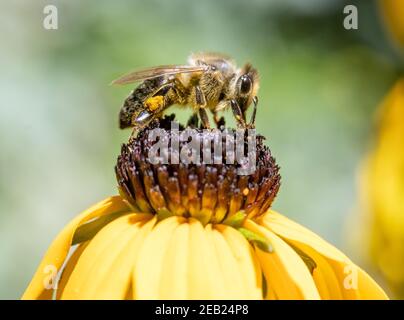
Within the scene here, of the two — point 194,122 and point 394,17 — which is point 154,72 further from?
point 394,17

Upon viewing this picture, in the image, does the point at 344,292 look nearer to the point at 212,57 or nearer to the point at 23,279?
the point at 212,57

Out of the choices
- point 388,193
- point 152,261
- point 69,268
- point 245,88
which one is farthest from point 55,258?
point 388,193

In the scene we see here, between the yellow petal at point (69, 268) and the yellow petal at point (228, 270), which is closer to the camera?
the yellow petal at point (228, 270)

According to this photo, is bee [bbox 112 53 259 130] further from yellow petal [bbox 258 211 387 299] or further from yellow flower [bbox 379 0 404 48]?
yellow flower [bbox 379 0 404 48]

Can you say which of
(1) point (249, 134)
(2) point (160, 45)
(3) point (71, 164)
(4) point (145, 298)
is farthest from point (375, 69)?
(4) point (145, 298)

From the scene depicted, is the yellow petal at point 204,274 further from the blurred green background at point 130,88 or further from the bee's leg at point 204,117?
the blurred green background at point 130,88

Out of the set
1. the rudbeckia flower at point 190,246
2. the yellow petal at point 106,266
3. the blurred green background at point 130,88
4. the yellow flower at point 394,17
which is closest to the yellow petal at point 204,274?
the rudbeckia flower at point 190,246
